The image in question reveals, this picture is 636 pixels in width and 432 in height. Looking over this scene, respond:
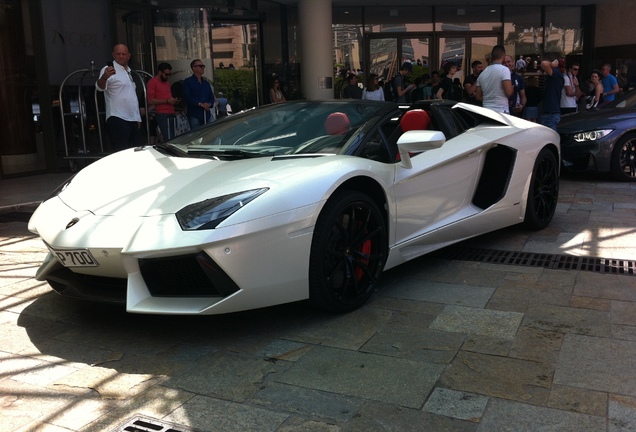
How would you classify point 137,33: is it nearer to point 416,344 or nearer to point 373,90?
point 373,90

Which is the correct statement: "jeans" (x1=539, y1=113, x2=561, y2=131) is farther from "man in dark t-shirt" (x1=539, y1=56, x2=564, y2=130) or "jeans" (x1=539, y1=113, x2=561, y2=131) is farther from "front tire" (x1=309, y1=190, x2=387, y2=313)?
"front tire" (x1=309, y1=190, x2=387, y2=313)

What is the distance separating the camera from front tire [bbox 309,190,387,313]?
3.46 meters

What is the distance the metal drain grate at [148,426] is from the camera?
8.13 feet

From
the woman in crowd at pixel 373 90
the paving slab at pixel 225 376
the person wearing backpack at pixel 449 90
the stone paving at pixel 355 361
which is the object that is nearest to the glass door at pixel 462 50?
the woman in crowd at pixel 373 90

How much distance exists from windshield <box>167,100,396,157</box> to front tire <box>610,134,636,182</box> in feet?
17.4

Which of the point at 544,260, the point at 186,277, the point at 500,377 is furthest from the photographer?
the point at 544,260

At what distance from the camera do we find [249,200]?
10.6 ft

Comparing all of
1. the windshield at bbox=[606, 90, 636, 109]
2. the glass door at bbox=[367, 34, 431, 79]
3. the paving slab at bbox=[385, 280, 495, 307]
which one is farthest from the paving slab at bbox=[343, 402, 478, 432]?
the glass door at bbox=[367, 34, 431, 79]

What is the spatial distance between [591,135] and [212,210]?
276 inches

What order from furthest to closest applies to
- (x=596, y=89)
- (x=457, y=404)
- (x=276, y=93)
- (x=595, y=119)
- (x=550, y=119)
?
(x=276, y=93), (x=596, y=89), (x=550, y=119), (x=595, y=119), (x=457, y=404)

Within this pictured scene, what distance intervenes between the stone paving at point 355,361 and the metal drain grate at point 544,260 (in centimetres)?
18

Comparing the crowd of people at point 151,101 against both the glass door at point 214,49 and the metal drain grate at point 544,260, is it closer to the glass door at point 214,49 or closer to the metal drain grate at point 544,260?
the glass door at point 214,49

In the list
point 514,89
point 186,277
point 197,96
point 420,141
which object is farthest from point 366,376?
point 514,89

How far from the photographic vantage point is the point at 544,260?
4824 mm
